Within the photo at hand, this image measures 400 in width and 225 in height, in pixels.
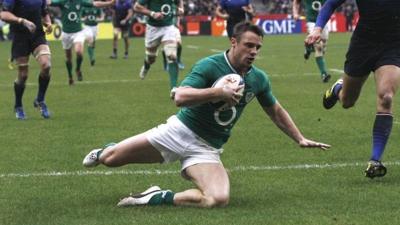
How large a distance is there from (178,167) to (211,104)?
195cm

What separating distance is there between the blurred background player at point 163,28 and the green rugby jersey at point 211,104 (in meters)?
9.04

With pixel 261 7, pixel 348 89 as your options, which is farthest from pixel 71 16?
pixel 261 7

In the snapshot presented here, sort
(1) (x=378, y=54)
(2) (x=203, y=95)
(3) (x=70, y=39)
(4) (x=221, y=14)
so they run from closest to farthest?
(2) (x=203, y=95)
(1) (x=378, y=54)
(3) (x=70, y=39)
(4) (x=221, y=14)

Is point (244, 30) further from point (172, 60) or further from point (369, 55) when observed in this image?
point (172, 60)

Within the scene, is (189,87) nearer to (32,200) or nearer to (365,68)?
(32,200)

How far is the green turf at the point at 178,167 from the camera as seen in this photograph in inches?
260

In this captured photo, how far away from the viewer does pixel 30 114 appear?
14.3m

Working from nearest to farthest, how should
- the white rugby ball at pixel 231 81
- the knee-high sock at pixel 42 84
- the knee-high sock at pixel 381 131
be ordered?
1. the white rugby ball at pixel 231 81
2. the knee-high sock at pixel 381 131
3. the knee-high sock at pixel 42 84

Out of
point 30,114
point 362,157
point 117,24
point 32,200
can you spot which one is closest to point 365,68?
point 362,157

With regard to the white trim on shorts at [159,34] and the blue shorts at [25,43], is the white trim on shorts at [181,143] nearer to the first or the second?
the blue shorts at [25,43]

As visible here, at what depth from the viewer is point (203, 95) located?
21.3 ft

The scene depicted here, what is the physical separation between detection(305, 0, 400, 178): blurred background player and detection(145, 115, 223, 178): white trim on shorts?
1476 millimetres

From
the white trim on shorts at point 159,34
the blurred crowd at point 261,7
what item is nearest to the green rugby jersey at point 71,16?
the white trim on shorts at point 159,34

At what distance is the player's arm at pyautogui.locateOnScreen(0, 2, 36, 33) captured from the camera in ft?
39.4
